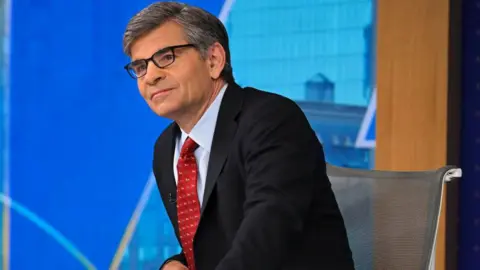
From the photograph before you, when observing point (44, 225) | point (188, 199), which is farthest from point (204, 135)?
point (44, 225)

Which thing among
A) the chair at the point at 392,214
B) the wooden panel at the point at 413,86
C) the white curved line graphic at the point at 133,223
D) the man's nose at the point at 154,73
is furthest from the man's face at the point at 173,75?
the white curved line graphic at the point at 133,223

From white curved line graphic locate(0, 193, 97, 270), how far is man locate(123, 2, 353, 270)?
6.82 feet

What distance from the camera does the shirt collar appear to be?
148 centimetres

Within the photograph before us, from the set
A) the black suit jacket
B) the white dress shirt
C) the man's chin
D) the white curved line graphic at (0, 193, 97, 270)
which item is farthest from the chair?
the white curved line graphic at (0, 193, 97, 270)

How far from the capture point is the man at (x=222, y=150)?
1309 mm

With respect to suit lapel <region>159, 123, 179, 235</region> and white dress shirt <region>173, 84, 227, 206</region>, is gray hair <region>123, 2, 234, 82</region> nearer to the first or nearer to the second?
white dress shirt <region>173, 84, 227, 206</region>

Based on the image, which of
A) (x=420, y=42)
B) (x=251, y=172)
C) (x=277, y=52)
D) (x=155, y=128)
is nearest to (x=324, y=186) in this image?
(x=251, y=172)

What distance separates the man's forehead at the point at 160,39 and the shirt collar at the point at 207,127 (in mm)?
149

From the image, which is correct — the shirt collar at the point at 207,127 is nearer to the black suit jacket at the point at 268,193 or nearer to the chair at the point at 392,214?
the black suit jacket at the point at 268,193

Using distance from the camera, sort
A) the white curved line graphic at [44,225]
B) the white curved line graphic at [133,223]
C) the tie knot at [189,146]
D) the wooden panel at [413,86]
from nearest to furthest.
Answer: the tie knot at [189,146]
the wooden panel at [413,86]
the white curved line graphic at [133,223]
the white curved line graphic at [44,225]

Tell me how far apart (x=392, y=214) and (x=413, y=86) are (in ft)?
4.25

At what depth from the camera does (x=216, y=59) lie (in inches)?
58.1

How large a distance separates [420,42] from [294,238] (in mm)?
1644

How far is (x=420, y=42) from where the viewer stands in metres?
2.74
